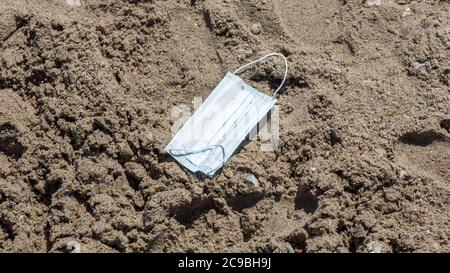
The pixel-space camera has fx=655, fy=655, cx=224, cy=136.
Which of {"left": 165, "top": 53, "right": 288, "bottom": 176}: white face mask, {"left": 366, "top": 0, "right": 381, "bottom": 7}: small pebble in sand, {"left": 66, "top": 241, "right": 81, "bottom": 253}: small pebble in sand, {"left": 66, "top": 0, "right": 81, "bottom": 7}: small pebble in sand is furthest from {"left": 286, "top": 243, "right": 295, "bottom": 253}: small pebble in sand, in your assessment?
{"left": 66, "top": 0, "right": 81, "bottom": 7}: small pebble in sand

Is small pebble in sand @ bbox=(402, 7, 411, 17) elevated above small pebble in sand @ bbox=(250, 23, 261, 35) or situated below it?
below

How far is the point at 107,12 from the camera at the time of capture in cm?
279

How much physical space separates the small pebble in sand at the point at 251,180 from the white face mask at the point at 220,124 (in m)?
0.11

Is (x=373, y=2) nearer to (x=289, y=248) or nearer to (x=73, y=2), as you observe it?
(x=289, y=248)

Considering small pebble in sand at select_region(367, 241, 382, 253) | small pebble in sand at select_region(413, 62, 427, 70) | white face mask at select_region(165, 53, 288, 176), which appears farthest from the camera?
small pebble in sand at select_region(413, 62, 427, 70)

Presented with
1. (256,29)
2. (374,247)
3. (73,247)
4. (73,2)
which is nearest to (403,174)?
(374,247)

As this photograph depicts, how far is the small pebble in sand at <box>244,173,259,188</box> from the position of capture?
2.45 m

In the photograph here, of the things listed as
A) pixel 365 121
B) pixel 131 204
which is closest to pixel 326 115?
pixel 365 121

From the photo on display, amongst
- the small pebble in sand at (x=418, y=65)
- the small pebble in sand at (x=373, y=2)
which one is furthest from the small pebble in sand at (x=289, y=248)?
the small pebble in sand at (x=373, y=2)

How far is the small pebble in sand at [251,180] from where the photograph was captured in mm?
2447

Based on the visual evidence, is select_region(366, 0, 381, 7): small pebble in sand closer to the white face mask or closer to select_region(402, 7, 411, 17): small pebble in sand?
select_region(402, 7, 411, 17): small pebble in sand

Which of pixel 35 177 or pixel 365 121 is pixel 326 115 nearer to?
pixel 365 121

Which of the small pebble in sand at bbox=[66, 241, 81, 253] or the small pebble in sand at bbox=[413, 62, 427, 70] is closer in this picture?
the small pebble in sand at bbox=[66, 241, 81, 253]

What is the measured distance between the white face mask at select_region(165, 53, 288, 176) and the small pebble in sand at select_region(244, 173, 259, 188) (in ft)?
0.36
